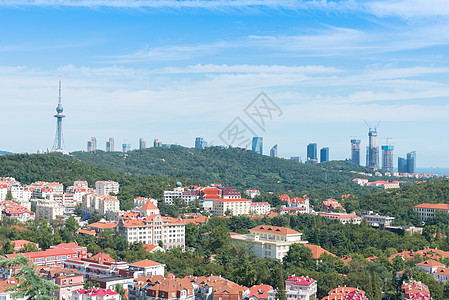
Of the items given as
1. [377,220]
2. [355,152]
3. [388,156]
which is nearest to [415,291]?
[377,220]

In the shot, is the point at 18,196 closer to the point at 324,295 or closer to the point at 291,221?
the point at 291,221

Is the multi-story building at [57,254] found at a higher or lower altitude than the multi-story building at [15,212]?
lower

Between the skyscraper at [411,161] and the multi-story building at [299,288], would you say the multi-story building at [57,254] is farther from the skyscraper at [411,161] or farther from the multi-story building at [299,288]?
the skyscraper at [411,161]

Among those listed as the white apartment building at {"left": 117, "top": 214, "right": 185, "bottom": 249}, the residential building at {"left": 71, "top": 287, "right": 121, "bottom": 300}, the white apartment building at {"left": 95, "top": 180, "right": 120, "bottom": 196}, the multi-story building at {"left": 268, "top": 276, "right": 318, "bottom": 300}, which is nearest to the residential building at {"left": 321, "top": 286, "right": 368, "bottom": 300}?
the multi-story building at {"left": 268, "top": 276, "right": 318, "bottom": 300}

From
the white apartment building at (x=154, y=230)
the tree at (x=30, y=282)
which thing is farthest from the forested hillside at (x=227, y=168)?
the tree at (x=30, y=282)

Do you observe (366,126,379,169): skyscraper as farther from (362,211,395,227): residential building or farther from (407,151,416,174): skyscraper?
(362,211,395,227): residential building

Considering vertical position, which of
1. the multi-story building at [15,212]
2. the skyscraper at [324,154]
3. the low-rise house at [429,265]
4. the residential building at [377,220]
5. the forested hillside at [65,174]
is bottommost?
the low-rise house at [429,265]
